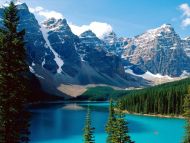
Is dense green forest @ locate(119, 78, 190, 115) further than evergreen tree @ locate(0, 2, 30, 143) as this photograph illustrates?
Yes

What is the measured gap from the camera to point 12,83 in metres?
26.5

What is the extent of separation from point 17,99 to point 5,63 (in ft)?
8.17

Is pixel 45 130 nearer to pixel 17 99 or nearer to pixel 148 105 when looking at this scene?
pixel 148 105

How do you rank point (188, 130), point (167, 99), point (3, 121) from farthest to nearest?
point (167, 99)
point (188, 130)
point (3, 121)

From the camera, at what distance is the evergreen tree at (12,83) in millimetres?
25891

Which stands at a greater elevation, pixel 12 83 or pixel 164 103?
pixel 12 83

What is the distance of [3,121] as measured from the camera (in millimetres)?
25797

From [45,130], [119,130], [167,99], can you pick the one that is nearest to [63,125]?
[45,130]

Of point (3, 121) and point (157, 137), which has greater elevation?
point (3, 121)

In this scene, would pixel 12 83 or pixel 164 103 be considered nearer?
pixel 12 83

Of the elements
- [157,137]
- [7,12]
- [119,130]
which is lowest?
[157,137]

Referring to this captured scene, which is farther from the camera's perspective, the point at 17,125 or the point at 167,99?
the point at 167,99

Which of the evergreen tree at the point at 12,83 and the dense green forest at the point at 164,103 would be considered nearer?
the evergreen tree at the point at 12,83

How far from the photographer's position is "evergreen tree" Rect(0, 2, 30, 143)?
25.9m
